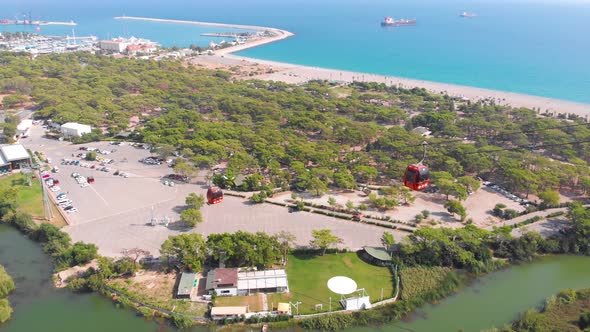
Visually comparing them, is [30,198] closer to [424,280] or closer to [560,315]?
[424,280]

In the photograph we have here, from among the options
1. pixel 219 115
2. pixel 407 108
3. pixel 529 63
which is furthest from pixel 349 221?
pixel 529 63

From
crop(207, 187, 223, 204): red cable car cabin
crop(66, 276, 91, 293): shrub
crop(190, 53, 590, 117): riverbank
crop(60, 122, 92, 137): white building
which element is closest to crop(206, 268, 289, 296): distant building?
crop(207, 187, 223, 204): red cable car cabin

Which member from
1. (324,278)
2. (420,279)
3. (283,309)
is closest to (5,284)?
(283,309)

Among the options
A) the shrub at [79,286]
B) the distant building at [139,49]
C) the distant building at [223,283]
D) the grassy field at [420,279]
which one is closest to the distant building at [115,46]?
the distant building at [139,49]

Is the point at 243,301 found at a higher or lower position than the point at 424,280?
lower

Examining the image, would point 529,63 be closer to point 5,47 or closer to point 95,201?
point 95,201

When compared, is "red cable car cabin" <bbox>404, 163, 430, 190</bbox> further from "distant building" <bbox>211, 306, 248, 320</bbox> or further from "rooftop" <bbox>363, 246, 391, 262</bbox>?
"distant building" <bbox>211, 306, 248, 320</bbox>
